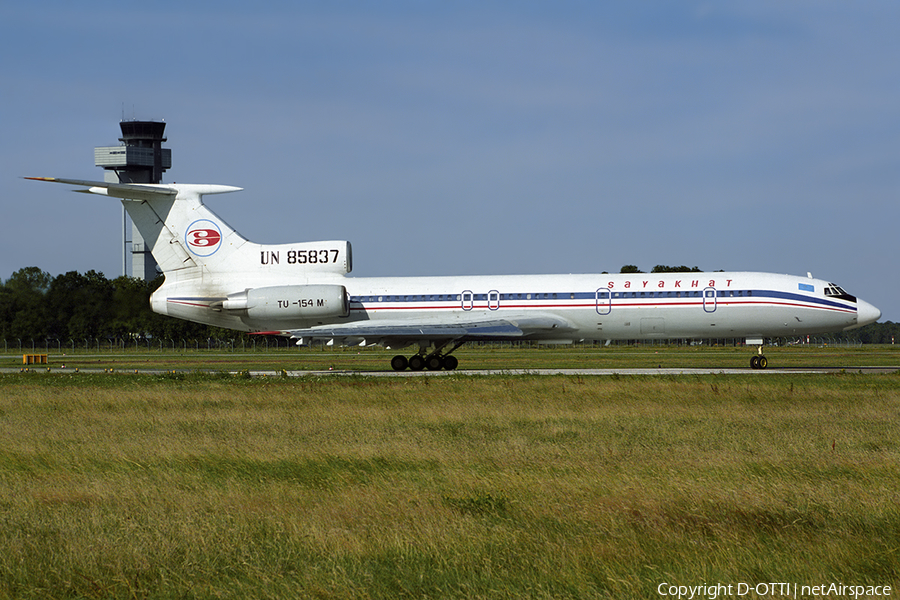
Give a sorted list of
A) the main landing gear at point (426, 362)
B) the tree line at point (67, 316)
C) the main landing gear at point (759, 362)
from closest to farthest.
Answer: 1. the main landing gear at point (759, 362)
2. the main landing gear at point (426, 362)
3. the tree line at point (67, 316)

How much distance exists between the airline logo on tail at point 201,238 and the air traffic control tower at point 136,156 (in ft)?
394

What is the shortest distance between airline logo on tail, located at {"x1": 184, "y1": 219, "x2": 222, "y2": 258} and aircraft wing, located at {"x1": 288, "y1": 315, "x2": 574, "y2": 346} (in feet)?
17.0

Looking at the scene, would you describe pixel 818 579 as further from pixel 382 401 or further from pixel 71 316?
pixel 71 316

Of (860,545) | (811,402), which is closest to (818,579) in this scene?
(860,545)

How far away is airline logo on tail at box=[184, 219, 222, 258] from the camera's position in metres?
33.9

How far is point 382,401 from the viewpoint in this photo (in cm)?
1984

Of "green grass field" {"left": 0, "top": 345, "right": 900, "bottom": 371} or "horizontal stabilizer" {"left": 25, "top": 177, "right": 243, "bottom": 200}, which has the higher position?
"horizontal stabilizer" {"left": 25, "top": 177, "right": 243, "bottom": 200}

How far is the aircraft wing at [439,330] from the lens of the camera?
31.0 meters

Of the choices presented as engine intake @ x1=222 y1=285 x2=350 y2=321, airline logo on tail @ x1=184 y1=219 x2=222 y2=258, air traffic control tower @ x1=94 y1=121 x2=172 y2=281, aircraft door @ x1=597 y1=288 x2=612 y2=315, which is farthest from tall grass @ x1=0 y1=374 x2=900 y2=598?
air traffic control tower @ x1=94 y1=121 x2=172 y2=281

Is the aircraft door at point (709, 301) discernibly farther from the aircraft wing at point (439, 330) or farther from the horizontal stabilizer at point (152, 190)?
the horizontal stabilizer at point (152, 190)

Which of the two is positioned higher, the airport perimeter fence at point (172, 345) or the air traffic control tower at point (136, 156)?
the air traffic control tower at point (136, 156)

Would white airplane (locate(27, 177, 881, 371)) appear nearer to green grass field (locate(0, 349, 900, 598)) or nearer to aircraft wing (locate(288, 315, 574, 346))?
aircraft wing (locate(288, 315, 574, 346))

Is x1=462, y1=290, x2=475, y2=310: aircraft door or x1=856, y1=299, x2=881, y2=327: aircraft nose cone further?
x1=462, y1=290, x2=475, y2=310: aircraft door

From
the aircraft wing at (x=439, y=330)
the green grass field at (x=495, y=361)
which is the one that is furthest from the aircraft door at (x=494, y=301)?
the green grass field at (x=495, y=361)
